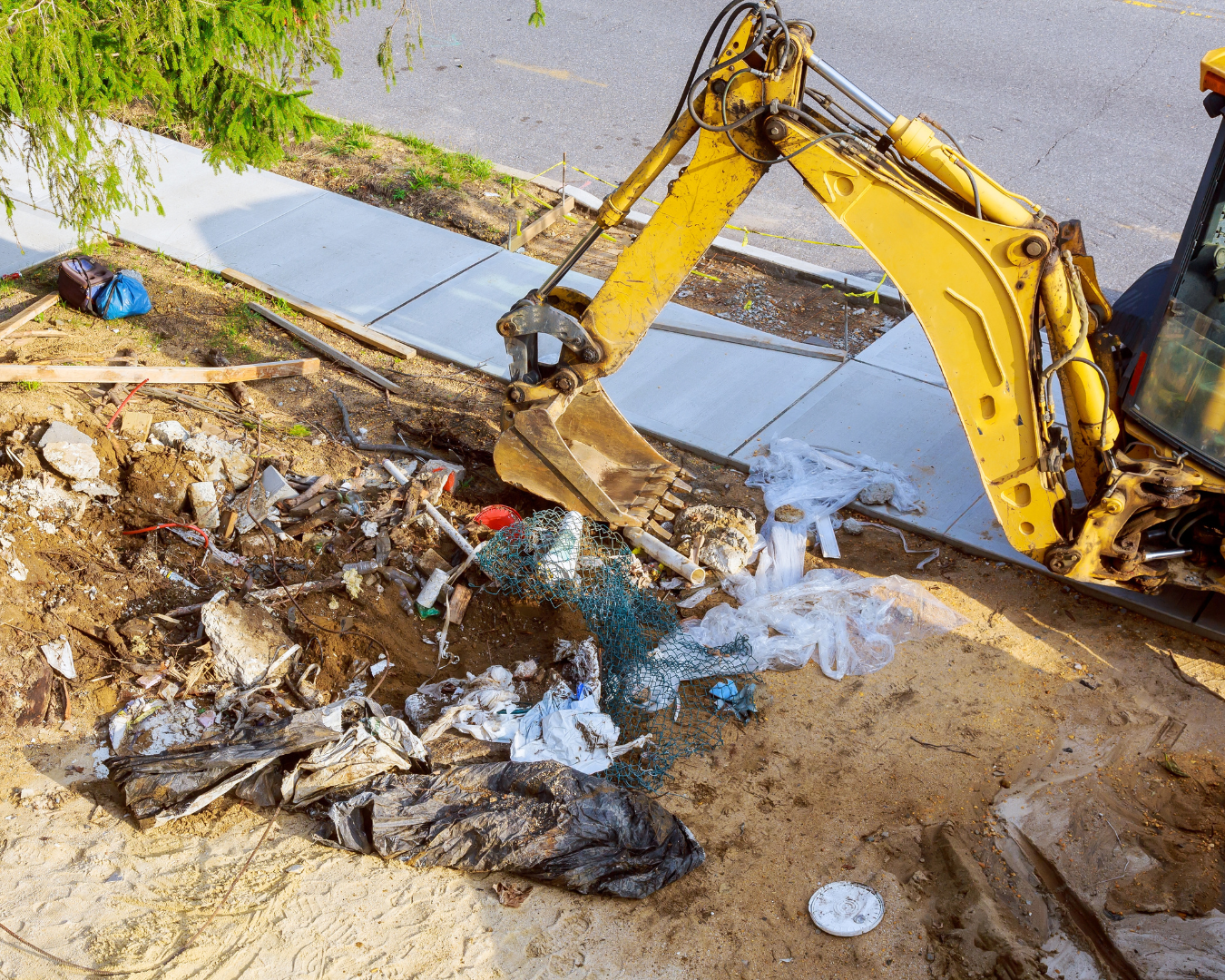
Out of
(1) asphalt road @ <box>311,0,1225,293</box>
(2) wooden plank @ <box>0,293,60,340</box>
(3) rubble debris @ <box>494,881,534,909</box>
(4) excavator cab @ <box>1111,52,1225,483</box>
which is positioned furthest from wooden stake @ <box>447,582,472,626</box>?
(1) asphalt road @ <box>311,0,1225,293</box>

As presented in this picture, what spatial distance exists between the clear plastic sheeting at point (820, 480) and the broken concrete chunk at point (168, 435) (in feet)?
11.8

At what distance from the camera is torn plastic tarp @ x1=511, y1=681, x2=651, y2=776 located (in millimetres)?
4898

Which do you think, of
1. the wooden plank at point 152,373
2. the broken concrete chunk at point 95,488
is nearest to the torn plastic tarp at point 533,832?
the broken concrete chunk at point 95,488

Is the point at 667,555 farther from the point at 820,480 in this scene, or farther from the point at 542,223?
the point at 542,223

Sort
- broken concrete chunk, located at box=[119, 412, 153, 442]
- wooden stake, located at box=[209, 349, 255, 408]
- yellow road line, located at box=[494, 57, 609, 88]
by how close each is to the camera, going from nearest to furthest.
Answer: broken concrete chunk, located at box=[119, 412, 153, 442]
wooden stake, located at box=[209, 349, 255, 408]
yellow road line, located at box=[494, 57, 609, 88]

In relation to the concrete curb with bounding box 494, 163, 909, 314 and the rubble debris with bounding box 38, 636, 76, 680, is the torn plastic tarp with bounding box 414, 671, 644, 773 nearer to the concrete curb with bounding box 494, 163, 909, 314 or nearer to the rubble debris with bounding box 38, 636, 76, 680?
the rubble debris with bounding box 38, 636, 76, 680

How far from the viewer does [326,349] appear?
7.53 meters

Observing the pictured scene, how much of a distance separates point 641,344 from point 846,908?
4.72m

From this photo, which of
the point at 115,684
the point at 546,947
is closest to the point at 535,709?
the point at 546,947

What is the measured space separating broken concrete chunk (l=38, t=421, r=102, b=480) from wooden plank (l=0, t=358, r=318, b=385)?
1.91ft

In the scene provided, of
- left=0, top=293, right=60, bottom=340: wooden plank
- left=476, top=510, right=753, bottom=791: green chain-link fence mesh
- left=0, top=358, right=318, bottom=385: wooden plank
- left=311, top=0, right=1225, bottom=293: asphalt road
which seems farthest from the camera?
left=311, top=0, right=1225, bottom=293: asphalt road

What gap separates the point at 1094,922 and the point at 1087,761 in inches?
38.2

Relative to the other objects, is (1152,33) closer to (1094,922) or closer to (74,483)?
(1094,922)

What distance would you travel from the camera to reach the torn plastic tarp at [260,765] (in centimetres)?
449
